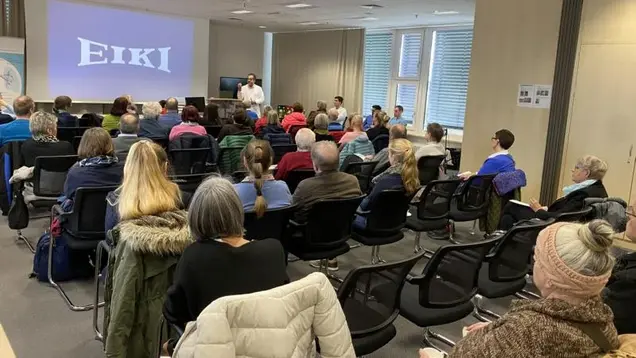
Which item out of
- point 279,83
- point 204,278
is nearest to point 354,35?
point 279,83

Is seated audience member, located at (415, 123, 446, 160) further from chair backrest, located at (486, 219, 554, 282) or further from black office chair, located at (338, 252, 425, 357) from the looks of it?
black office chair, located at (338, 252, 425, 357)

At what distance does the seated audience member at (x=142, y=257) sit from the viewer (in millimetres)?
2342

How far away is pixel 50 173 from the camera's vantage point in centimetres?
428

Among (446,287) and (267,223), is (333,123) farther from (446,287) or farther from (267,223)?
(446,287)

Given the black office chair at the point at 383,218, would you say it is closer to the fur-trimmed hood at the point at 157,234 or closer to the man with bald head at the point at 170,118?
the fur-trimmed hood at the point at 157,234

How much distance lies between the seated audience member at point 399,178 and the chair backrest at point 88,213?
1.88m

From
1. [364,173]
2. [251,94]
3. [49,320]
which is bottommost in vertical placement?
[49,320]

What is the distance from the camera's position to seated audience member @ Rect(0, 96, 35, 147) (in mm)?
4996

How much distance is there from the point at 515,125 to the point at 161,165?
564 cm

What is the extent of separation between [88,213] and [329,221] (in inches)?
64.5

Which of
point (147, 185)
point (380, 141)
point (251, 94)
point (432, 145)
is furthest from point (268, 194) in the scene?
point (251, 94)

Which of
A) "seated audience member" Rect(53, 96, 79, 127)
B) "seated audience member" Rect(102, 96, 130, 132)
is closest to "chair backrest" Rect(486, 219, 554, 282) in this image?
"seated audience member" Rect(102, 96, 130, 132)

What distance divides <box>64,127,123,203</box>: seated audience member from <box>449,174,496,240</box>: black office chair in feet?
9.87

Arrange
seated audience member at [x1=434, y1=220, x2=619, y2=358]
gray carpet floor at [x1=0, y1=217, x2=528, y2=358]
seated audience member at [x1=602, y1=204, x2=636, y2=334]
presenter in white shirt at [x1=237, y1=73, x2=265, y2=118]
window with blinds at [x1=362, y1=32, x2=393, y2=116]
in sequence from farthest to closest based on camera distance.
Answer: window with blinds at [x1=362, y1=32, x2=393, y2=116]
presenter in white shirt at [x1=237, y1=73, x2=265, y2=118]
gray carpet floor at [x1=0, y1=217, x2=528, y2=358]
seated audience member at [x1=602, y1=204, x2=636, y2=334]
seated audience member at [x1=434, y1=220, x2=619, y2=358]
